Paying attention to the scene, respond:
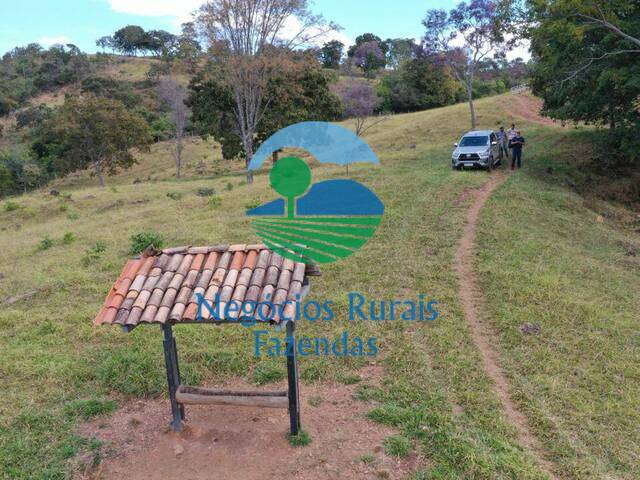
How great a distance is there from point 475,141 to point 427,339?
12.4 metres

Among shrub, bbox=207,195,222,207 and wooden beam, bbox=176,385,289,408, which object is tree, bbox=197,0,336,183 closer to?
shrub, bbox=207,195,222,207

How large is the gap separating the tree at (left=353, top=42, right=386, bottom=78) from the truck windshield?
45155 mm

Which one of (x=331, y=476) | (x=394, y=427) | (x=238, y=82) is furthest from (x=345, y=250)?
(x=238, y=82)

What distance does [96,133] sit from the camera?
2917 centimetres

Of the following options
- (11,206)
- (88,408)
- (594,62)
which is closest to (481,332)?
(88,408)

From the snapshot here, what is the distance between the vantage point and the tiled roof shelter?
14.7 feet

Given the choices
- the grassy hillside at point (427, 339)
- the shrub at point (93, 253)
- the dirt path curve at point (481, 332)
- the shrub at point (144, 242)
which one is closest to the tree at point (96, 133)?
the grassy hillside at point (427, 339)

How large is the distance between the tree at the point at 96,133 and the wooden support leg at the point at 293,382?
90.8 feet

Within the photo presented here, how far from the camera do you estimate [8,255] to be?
41.4 ft

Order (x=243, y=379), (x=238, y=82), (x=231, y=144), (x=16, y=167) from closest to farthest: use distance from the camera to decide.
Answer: (x=243, y=379), (x=238, y=82), (x=231, y=144), (x=16, y=167)

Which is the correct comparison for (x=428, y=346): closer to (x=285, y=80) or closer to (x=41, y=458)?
(x=41, y=458)

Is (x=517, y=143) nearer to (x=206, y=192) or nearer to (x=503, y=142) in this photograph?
(x=503, y=142)

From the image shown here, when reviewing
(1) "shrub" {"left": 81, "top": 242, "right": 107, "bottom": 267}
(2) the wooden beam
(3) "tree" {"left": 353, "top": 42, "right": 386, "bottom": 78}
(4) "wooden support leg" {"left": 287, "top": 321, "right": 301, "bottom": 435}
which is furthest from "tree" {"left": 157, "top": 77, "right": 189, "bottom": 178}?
(3) "tree" {"left": 353, "top": 42, "right": 386, "bottom": 78}

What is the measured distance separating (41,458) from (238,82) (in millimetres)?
19165
